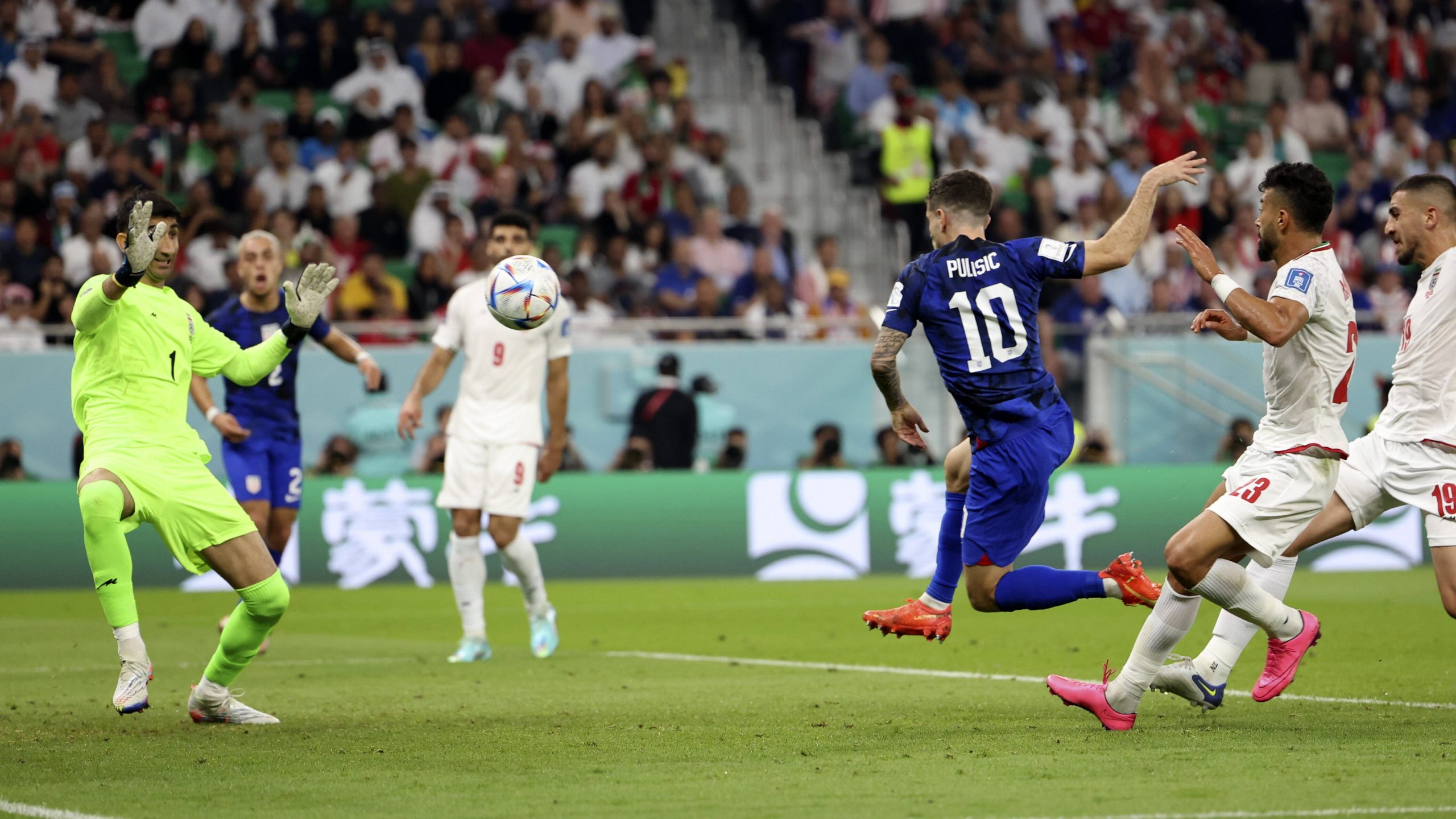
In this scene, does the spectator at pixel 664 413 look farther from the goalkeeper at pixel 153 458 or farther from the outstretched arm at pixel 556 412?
the goalkeeper at pixel 153 458

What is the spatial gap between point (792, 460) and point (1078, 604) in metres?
3.55

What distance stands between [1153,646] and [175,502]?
4129 mm

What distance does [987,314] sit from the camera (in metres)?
7.38

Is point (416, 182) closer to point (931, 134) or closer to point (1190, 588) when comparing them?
point (931, 134)

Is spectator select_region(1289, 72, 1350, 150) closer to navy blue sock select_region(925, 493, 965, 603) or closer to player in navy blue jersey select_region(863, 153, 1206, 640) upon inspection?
navy blue sock select_region(925, 493, 965, 603)

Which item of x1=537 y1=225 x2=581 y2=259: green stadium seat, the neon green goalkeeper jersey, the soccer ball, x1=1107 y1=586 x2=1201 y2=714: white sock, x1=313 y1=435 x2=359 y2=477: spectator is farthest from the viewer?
x1=537 y1=225 x2=581 y2=259: green stadium seat

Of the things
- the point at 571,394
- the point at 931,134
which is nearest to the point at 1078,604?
the point at 571,394

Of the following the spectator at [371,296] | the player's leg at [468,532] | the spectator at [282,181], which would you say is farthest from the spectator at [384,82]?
the player's leg at [468,532]

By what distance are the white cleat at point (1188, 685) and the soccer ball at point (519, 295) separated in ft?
13.6

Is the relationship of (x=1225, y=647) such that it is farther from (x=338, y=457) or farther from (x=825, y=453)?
(x=338, y=457)

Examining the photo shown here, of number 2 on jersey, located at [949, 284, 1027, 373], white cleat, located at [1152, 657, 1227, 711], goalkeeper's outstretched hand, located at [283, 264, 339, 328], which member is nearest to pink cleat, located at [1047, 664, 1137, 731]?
white cleat, located at [1152, 657, 1227, 711]

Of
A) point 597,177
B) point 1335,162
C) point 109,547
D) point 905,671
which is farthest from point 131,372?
point 1335,162

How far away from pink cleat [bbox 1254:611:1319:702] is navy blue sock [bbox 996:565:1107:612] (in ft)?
2.75

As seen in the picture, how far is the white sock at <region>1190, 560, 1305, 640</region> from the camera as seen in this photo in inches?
278
